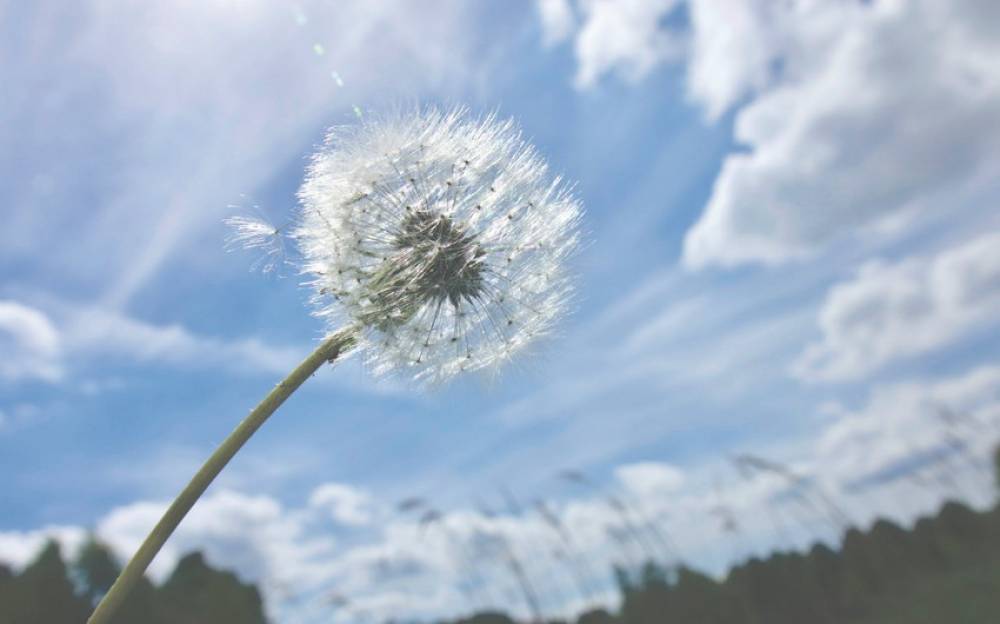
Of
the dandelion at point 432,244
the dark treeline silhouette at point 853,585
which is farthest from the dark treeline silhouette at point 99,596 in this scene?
the dandelion at point 432,244

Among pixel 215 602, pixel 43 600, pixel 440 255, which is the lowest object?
pixel 440 255

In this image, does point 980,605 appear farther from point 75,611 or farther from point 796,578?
point 75,611

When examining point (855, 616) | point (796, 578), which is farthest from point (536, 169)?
point (855, 616)

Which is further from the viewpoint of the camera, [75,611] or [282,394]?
[75,611]

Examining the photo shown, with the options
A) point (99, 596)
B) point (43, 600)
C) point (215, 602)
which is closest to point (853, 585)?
point (215, 602)

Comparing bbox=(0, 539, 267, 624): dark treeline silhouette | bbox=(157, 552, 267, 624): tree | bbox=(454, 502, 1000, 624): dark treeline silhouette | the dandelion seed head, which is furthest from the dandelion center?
bbox=(454, 502, 1000, 624): dark treeline silhouette

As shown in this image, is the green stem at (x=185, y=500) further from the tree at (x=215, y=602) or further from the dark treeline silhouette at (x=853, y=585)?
the dark treeline silhouette at (x=853, y=585)

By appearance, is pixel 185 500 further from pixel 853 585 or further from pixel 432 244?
pixel 853 585
